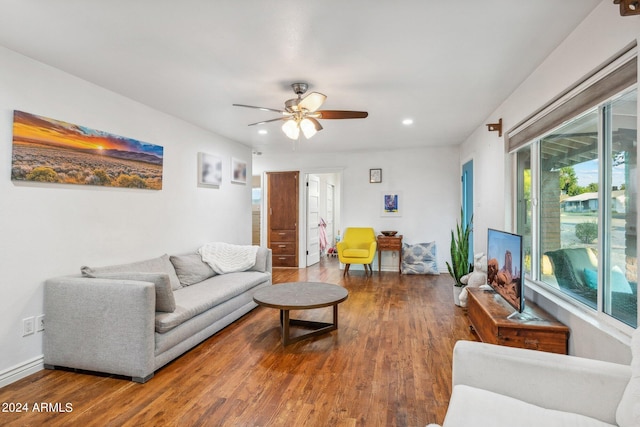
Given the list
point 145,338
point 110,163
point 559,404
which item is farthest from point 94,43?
point 559,404

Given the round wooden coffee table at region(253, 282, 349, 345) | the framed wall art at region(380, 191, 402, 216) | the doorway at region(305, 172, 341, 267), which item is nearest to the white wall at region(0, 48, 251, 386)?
the round wooden coffee table at region(253, 282, 349, 345)

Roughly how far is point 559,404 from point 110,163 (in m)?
3.58

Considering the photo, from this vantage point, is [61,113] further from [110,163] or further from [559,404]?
[559,404]

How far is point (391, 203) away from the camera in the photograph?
6359 mm

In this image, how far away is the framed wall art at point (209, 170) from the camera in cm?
439

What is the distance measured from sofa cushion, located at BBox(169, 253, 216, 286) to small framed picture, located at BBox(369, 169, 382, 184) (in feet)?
12.1

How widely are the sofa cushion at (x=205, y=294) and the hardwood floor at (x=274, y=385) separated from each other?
339 mm

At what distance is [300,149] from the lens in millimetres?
6301

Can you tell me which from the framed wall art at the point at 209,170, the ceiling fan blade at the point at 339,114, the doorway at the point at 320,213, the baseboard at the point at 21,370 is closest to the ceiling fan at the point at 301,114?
the ceiling fan blade at the point at 339,114

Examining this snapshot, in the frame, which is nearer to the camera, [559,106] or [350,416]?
[350,416]

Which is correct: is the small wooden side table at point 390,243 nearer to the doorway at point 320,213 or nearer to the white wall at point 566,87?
the doorway at point 320,213

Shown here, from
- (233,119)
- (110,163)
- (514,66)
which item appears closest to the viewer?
(514,66)

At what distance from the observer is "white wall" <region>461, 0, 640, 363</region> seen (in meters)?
1.68

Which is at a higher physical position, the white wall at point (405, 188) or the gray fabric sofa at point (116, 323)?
the white wall at point (405, 188)
